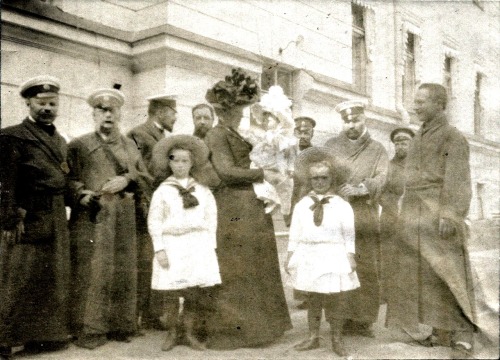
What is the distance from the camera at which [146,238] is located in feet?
10.2

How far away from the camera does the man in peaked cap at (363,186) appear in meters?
3.03

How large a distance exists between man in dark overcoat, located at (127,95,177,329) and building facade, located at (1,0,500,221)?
0.77ft

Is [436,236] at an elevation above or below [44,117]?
below

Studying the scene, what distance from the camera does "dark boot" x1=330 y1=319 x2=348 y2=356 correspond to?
2615 millimetres

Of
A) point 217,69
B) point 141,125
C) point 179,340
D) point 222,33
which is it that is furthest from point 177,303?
point 222,33

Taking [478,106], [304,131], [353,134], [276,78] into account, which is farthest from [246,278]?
[478,106]

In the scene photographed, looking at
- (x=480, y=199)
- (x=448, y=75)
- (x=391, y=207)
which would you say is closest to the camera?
(x=480, y=199)

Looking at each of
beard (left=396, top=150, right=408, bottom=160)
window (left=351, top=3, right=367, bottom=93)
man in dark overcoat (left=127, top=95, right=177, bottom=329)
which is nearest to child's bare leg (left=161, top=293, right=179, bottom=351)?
man in dark overcoat (left=127, top=95, right=177, bottom=329)

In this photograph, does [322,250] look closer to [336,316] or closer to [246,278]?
[336,316]

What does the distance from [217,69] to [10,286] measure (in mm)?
2326

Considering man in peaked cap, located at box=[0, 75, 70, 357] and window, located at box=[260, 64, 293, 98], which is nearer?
man in peaked cap, located at box=[0, 75, 70, 357]

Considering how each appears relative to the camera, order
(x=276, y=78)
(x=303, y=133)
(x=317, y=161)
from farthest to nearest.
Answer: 1. (x=276, y=78)
2. (x=303, y=133)
3. (x=317, y=161)

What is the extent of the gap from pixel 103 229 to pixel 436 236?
2160 mm

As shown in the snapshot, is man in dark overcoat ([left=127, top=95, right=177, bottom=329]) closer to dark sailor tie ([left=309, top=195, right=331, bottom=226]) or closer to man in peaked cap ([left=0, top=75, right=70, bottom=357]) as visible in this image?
man in peaked cap ([left=0, top=75, right=70, bottom=357])
